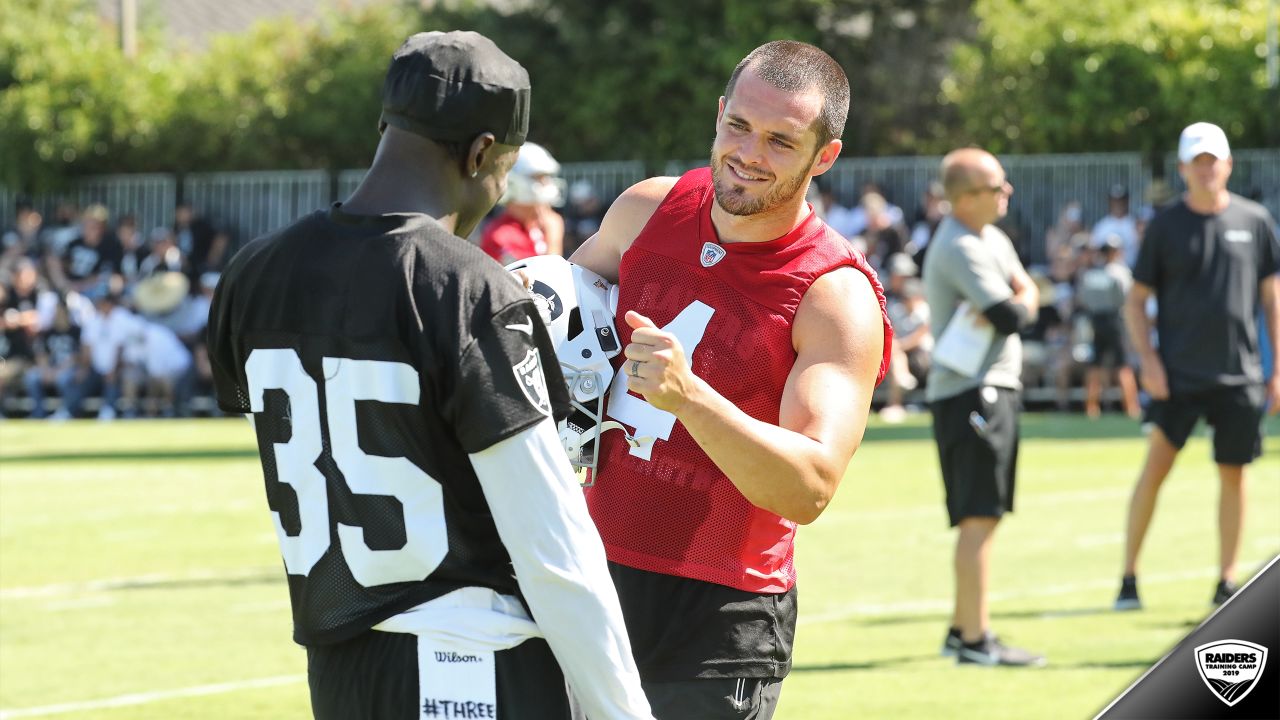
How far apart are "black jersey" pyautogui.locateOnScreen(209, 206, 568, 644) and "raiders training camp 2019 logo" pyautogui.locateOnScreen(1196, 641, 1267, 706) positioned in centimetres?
167

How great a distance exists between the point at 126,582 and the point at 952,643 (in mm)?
4751

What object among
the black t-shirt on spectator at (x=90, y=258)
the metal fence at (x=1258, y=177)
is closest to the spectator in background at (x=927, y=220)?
the metal fence at (x=1258, y=177)

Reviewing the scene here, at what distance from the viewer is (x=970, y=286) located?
26.7 feet

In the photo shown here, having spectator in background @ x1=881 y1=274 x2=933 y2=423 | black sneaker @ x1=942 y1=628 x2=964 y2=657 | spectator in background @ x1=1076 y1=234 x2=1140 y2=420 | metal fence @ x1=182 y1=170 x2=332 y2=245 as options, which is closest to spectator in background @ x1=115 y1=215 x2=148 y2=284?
metal fence @ x1=182 y1=170 x2=332 y2=245

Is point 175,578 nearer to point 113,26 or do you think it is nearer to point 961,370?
point 961,370

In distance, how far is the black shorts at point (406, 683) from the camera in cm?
301

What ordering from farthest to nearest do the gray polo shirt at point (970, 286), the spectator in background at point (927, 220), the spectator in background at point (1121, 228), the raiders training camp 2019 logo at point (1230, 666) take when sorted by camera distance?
the spectator in background at point (927, 220) → the spectator in background at point (1121, 228) → the gray polo shirt at point (970, 286) → the raiders training camp 2019 logo at point (1230, 666)

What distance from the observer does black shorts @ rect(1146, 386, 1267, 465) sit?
888 cm

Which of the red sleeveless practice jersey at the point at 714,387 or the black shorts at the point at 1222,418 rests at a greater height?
the red sleeveless practice jersey at the point at 714,387

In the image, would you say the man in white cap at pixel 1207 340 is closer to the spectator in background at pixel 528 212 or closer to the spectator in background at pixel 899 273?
the spectator in background at pixel 528 212

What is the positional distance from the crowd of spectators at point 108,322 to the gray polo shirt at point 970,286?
15237 mm

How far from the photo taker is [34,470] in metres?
16.0

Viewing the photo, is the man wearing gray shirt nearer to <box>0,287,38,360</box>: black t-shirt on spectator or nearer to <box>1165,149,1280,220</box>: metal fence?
<box>1165,149,1280,220</box>: metal fence

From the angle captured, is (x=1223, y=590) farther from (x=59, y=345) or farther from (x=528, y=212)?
(x=59, y=345)
